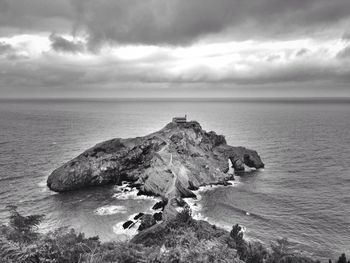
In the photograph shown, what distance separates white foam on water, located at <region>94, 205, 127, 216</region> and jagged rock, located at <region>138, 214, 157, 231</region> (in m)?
8.18

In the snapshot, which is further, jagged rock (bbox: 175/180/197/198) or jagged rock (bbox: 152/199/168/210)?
jagged rock (bbox: 175/180/197/198)

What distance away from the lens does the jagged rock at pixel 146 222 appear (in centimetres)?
4903

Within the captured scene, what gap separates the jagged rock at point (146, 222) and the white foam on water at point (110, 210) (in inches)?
322

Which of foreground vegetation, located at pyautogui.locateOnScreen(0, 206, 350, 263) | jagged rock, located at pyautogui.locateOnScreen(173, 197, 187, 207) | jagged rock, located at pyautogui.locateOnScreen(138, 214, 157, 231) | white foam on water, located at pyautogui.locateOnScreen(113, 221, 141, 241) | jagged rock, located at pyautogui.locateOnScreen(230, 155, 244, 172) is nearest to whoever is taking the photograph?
foreground vegetation, located at pyautogui.locateOnScreen(0, 206, 350, 263)

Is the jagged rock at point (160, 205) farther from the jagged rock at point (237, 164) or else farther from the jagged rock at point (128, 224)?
the jagged rock at point (237, 164)

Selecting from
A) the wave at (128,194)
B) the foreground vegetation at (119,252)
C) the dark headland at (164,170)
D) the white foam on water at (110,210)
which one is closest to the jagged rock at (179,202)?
the dark headland at (164,170)

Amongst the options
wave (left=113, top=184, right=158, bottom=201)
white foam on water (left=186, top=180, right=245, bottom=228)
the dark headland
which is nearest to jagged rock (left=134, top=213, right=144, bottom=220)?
the dark headland

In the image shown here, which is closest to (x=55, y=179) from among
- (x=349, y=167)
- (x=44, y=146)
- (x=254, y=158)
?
(x=44, y=146)

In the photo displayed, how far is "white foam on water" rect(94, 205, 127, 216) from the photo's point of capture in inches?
2224

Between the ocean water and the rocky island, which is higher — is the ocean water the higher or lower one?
the lower one

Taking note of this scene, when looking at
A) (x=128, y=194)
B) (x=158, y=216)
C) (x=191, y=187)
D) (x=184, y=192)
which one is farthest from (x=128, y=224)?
(x=191, y=187)

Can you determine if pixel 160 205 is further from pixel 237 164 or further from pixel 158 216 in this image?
pixel 237 164

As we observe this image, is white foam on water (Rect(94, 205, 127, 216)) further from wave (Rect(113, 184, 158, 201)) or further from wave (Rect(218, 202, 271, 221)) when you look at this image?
wave (Rect(218, 202, 271, 221))

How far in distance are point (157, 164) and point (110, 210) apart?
1721 cm
